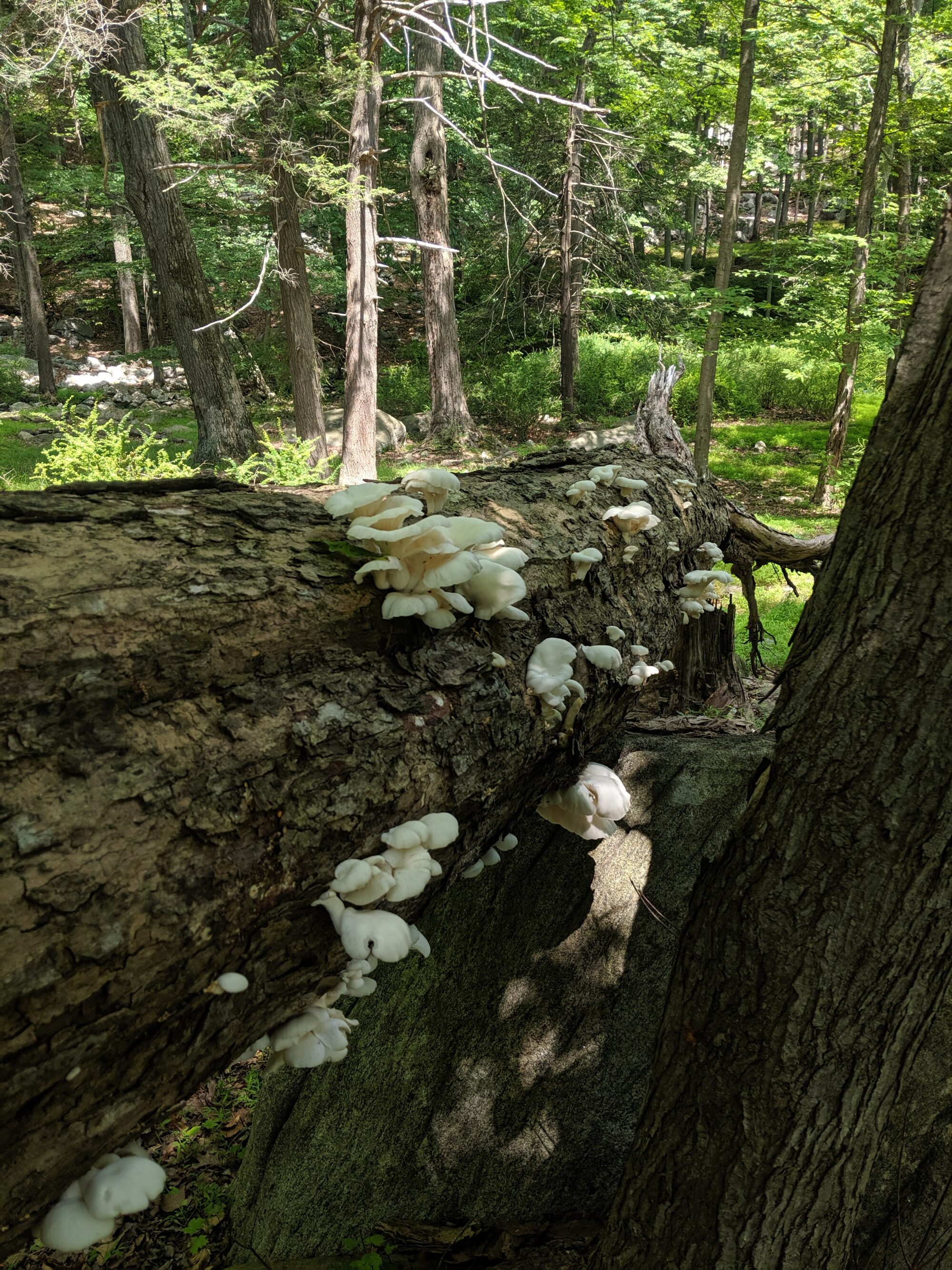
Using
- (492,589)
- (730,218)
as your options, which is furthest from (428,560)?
(730,218)

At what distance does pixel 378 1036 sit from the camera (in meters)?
2.78

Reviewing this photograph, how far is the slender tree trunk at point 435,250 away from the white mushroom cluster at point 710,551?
1056 centimetres

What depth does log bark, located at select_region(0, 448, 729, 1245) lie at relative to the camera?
1.06m

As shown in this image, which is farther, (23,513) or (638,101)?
(638,101)

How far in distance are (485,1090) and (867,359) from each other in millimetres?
13690

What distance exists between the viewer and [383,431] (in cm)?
1439

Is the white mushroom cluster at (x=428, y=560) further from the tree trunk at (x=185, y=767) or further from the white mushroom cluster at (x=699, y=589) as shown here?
the white mushroom cluster at (x=699, y=589)

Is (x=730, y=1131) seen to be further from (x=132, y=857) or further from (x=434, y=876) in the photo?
(x=132, y=857)

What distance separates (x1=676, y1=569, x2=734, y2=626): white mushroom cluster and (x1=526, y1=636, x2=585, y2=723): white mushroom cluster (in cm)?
144

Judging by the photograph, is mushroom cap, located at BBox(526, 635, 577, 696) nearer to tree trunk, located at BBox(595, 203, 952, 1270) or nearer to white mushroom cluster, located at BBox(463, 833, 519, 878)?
white mushroom cluster, located at BBox(463, 833, 519, 878)

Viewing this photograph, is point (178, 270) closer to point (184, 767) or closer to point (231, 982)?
point (184, 767)

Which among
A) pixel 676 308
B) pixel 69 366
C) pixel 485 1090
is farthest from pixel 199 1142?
pixel 69 366

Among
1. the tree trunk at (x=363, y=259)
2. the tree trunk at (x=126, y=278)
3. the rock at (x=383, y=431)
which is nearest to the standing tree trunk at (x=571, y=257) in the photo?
the rock at (x=383, y=431)

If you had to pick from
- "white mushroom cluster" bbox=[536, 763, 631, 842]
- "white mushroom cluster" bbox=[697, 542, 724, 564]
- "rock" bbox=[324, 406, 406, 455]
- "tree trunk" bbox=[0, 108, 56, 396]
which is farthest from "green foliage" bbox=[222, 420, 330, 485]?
"tree trunk" bbox=[0, 108, 56, 396]
